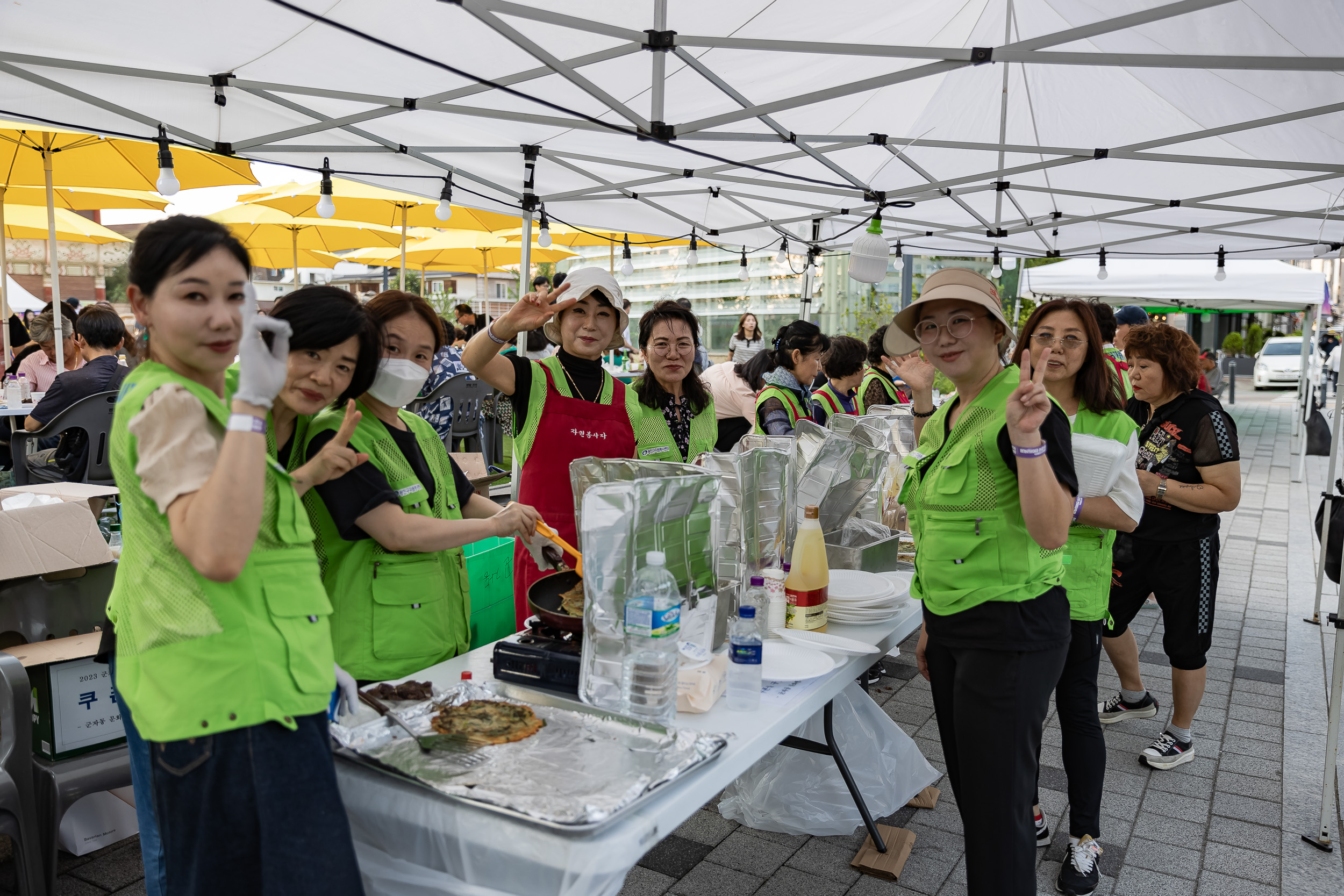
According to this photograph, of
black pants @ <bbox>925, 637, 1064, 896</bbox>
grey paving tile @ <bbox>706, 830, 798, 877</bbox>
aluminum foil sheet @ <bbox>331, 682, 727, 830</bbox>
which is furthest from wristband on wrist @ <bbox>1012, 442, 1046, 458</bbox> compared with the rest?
grey paving tile @ <bbox>706, 830, 798, 877</bbox>

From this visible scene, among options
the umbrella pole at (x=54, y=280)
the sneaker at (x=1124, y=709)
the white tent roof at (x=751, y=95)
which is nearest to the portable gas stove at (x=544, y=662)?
the white tent roof at (x=751, y=95)

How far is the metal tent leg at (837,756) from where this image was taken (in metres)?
2.71

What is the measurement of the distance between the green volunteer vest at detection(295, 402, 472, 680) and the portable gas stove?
0.69ft

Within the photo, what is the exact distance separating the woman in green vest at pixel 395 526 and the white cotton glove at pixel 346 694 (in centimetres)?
23

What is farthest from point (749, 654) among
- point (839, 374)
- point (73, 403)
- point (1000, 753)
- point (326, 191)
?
point (326, 191)

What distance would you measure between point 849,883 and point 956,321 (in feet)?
5.93

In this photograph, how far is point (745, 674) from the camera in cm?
181

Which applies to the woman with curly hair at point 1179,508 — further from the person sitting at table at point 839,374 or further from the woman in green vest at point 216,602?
the woman in green vest at point 216,602

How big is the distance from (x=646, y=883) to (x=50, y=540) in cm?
212

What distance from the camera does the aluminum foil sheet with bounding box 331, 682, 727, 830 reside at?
1359 millimetres

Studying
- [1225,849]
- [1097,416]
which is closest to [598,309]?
[1097,416]

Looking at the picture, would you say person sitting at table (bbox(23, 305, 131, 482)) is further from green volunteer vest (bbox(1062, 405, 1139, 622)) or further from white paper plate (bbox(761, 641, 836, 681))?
green volunteer vest (bbox(1062, 405, 1139, 622))

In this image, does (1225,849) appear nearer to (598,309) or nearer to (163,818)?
(598,309)

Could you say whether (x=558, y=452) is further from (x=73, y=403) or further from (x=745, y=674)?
(x=73, y=403)
